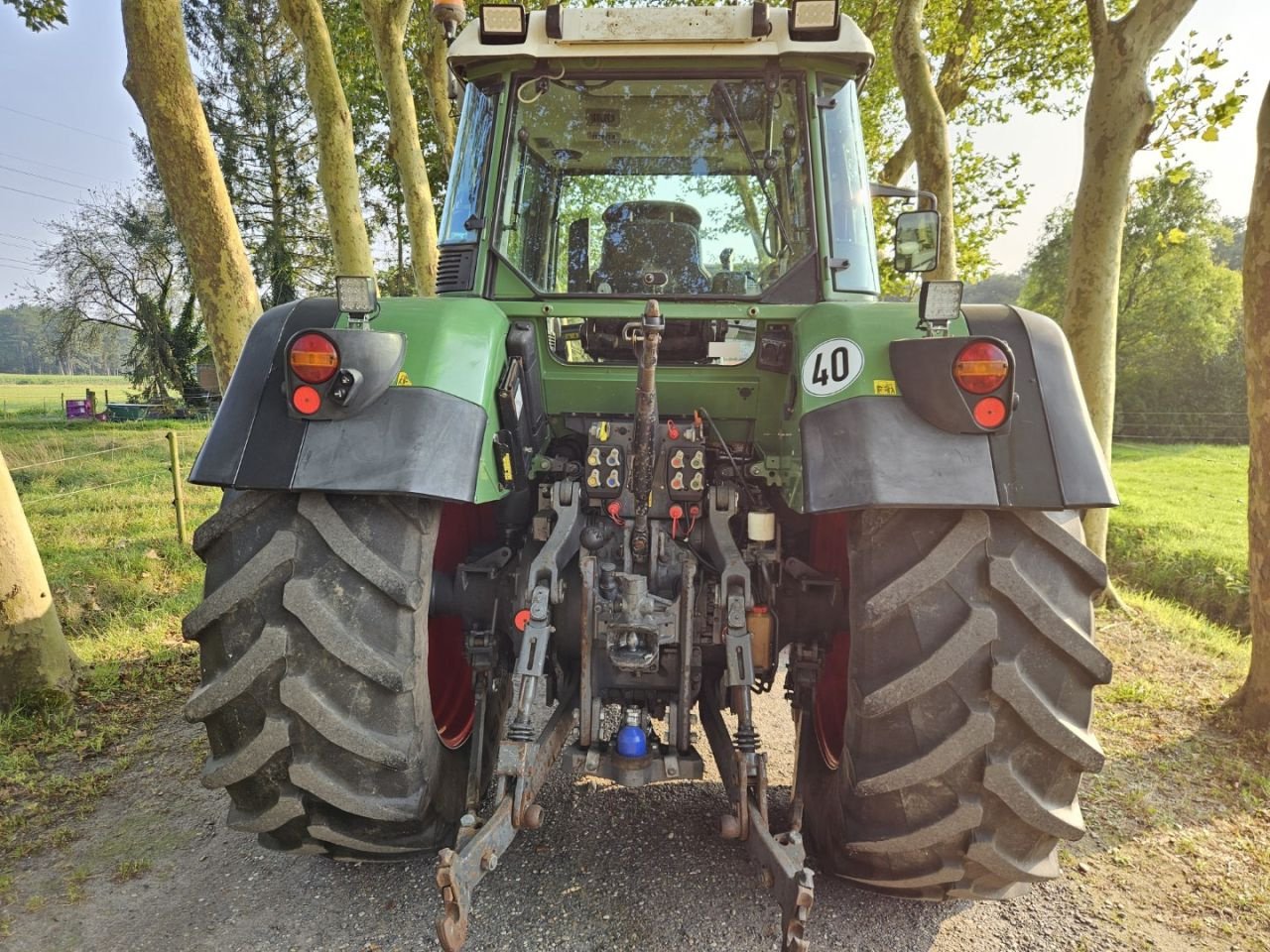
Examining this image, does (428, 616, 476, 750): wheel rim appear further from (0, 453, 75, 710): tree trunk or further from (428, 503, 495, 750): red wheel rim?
(0, 453, 75, 710): tree trunk

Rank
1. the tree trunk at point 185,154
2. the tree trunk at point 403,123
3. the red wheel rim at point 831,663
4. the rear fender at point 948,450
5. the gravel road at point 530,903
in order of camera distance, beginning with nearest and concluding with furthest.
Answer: the rear fender at point 948,450, the gravel road at point 530,903, the red wheel rim at point 831,663, the tree trunk at point 185,154, the tree trunk at point 403,123

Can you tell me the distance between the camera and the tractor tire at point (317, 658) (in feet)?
6.13

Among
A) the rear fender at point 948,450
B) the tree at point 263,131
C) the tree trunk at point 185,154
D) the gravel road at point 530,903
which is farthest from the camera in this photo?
the tree at point 263,131

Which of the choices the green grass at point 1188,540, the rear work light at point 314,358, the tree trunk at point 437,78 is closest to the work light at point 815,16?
the rear work light at point 314,358

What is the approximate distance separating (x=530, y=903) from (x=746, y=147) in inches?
104

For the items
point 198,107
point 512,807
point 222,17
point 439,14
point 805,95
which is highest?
point 222,17

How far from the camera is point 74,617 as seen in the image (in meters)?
4.80

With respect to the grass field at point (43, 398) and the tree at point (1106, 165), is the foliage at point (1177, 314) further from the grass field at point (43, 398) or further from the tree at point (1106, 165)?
the grass field at point (43, 398)

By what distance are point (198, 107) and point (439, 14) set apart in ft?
10.4

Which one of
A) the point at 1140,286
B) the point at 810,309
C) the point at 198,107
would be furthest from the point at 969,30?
the point at 1140,286

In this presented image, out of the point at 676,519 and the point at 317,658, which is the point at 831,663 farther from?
the point at 317,658

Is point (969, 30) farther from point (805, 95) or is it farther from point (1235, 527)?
point (805, 95)

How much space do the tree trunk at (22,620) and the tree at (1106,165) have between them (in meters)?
6.29

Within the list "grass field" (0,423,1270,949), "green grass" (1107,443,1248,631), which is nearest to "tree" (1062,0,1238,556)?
"grass field" (0,423,1270,949)
